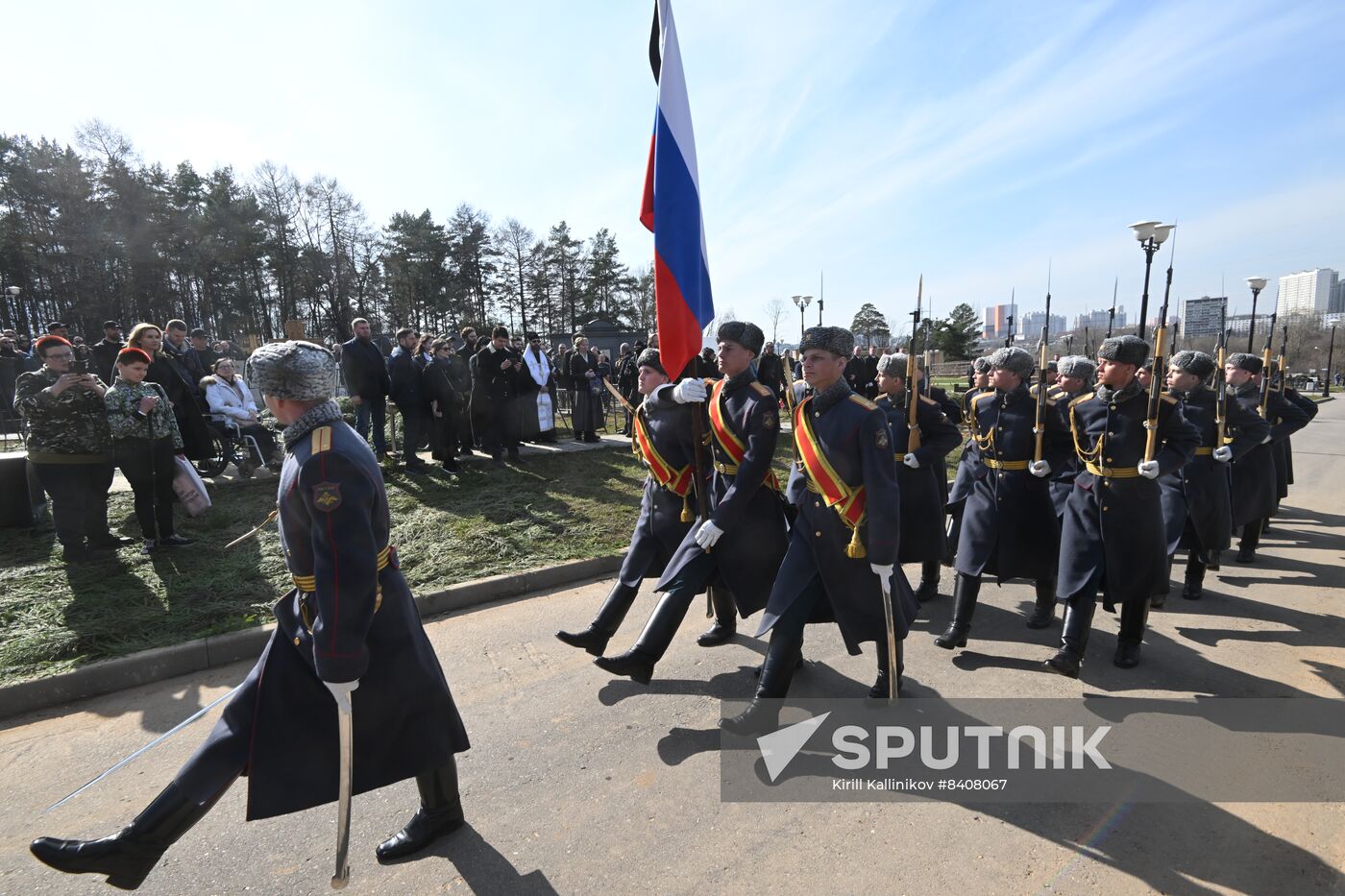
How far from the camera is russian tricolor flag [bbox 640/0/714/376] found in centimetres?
431

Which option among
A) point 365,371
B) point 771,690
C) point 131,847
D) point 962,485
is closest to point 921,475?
point 962,485

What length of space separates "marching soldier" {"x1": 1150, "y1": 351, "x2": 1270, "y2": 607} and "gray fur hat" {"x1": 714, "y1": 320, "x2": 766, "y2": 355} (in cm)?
397

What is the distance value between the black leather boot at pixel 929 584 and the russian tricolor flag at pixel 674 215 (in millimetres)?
2890

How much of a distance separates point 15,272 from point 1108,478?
4369 cm

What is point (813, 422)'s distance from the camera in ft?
11.9

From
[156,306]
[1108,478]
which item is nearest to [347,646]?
[1108,478]

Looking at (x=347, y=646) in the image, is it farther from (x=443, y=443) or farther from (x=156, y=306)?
(x=156, y=306)

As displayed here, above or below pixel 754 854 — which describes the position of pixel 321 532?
above

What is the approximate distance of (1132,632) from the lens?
174 inches

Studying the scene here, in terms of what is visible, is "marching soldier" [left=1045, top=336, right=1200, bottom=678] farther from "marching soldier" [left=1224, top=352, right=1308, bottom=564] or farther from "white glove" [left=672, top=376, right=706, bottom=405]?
"marching soldier" [left=1224, top=352, right=1308, bottom=564]

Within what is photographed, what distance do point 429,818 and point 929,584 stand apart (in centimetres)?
434

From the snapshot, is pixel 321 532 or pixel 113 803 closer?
pixel 321 532

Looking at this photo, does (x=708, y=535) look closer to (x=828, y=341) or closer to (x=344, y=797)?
(x=828, y=341)

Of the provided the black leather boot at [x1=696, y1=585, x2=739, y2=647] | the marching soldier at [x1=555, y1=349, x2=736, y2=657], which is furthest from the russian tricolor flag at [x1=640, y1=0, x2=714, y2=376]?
the black leather boot at [x1=696, y1=585, x2=739, y2=647]
